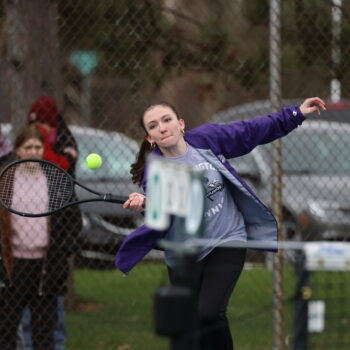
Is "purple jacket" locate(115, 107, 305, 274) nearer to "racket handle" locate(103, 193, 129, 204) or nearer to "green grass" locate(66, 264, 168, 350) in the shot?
"racket handle" locate(103, 193, 129, 204)

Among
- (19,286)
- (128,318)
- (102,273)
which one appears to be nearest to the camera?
(19,286)

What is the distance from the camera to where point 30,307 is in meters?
7.06

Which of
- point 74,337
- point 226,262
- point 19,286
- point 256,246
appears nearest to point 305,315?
point 256,246

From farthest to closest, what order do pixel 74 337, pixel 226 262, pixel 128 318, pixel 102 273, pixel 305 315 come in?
1. pixel 102 273
2. pixel 128 318
3. pixel 74 337
4. pixel 226 262
5. pixel 305 315

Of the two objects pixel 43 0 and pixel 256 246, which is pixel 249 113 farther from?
pixel 256 246

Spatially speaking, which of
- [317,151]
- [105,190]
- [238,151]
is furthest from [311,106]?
[317,151]

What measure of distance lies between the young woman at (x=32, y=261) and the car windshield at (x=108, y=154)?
29.6 inches

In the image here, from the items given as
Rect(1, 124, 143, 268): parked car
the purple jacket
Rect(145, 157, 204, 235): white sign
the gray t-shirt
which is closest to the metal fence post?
Rect(1, 124, 143, 268): parked car

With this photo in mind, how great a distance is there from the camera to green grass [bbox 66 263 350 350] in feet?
24.3

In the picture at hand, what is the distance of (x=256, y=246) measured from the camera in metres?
5.14

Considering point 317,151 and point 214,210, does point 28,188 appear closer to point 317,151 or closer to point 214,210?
point 214,210

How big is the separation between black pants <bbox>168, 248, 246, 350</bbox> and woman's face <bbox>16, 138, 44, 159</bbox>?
1.69 metres

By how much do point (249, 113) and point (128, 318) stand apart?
2019 mm

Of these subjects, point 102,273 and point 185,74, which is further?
point 102,273
